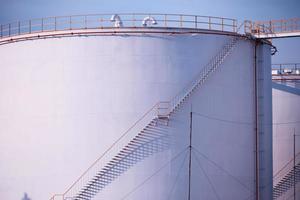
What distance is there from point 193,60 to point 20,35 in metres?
9.19

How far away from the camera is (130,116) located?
24.9m

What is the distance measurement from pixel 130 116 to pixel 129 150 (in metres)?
1.58

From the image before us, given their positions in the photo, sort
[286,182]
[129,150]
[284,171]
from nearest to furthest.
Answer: [129,150], [286,182], [284,171]

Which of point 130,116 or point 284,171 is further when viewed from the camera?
point 284,171

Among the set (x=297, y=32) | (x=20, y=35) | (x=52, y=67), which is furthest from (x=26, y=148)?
(x=297, y=32)

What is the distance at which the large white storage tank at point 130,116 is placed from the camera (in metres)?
24.8

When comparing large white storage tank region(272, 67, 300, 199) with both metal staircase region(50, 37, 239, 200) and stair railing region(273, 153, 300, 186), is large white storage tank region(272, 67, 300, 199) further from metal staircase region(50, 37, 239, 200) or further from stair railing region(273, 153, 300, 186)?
metal staircase region(50, 37, 239, 200)

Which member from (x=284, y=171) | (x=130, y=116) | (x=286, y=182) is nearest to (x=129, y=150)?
(x=130, y=116)

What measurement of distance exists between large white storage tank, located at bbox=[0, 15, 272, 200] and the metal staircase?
46mm

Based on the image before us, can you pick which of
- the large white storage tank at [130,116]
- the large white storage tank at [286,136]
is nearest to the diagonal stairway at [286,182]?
the large white storage tank at [286,136]

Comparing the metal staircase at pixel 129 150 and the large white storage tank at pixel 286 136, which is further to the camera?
the large white storage tank at pixel 286 136

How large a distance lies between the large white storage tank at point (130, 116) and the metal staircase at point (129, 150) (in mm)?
46

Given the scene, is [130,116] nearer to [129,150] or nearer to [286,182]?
[129,150]

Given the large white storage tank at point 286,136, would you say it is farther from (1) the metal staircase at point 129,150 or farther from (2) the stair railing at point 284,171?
(1) the metal staircase at point 129,150
